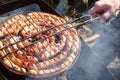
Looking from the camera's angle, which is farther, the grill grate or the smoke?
the smoke

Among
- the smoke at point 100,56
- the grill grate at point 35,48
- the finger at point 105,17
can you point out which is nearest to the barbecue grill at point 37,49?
the grill grate at point 35,48

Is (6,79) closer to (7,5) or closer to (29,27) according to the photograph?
(29,27)

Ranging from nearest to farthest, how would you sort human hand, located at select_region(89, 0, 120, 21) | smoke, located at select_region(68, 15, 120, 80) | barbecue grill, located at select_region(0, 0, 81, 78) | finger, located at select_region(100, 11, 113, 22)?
barbecue grill, located at select_region(0, 0, 81, 78) → finger, located at select_region(100, 11, 113, 22) → human hand, located at select_region(89, 0, 120, 21) → smoke, located at select_region(68, 15, 120, 80)

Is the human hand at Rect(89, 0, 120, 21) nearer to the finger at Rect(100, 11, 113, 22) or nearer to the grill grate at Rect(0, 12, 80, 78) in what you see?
the finger at Rect(100, 11, 113, 22)

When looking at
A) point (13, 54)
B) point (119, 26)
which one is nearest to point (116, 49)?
point (119, 26)

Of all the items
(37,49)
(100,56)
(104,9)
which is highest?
(104,9)

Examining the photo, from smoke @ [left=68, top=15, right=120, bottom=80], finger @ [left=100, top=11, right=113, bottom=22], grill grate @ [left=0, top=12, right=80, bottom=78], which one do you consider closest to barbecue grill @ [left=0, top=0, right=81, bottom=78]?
grill grate @ [left=0, top=12, right=80, bottom=78]

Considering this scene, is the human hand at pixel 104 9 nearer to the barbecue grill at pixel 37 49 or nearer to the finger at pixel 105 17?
the finger at pixel 105 17

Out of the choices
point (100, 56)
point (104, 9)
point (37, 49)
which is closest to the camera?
point (37, 49)

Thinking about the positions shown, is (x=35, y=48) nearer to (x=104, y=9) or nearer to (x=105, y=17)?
(x=105, y=17)

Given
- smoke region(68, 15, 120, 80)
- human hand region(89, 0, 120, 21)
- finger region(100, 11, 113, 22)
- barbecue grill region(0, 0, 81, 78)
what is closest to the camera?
barbecue grill region(0, 0, 81, 78)

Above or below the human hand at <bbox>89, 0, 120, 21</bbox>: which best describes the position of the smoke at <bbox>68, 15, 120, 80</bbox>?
below

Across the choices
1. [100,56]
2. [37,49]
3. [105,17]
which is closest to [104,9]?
[105,17]
